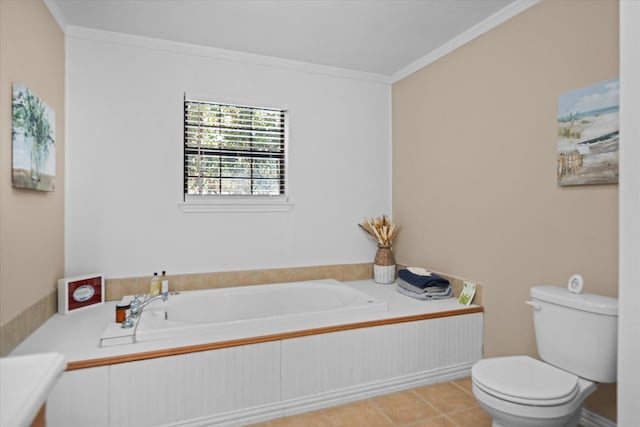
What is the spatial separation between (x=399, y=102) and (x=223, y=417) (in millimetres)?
2932

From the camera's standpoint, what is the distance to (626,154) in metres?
1.45

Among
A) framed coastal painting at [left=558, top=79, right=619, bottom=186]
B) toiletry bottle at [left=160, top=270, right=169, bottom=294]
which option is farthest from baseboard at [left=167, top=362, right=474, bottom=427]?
framed coastal painting at [left=558, top=79, right=619, bottom=186]

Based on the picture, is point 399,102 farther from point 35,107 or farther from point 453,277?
point 35,107

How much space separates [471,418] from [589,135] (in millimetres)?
1641

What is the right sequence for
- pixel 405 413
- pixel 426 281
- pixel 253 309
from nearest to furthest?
pixel 405 413, pixel 426 281, pixel 253 309

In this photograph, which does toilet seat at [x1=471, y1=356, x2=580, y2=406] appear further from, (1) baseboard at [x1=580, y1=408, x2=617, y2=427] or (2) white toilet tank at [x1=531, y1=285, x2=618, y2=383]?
(1) baseboard at [x1=580, y1=408, x2=617, y2=427]

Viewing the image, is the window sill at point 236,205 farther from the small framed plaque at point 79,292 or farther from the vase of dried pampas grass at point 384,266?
the vase of dried pampas grass at point 384,266

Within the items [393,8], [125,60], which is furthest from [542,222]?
[125,60]

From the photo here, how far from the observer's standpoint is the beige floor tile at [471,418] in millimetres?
2025

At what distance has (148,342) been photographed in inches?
76.0

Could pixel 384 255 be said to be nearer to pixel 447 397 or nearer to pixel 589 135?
pixel 447 397

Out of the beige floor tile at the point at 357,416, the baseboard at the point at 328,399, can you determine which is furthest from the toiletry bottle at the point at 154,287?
the beige floor tile at the point at 357,416

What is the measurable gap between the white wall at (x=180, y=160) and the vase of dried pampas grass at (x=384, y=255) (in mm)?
198

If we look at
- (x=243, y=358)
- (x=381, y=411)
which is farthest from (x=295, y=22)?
(x=381, y=411)
